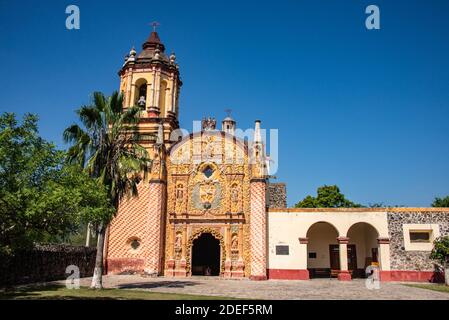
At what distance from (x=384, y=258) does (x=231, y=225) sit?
32.9 ft

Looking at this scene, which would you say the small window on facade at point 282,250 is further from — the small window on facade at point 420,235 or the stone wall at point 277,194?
the stone wall at point 277,194

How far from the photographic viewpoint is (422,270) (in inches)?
951

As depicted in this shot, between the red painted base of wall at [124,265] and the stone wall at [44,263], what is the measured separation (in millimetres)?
1802

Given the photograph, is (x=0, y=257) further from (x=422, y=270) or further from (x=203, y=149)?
(x=422, y=270)

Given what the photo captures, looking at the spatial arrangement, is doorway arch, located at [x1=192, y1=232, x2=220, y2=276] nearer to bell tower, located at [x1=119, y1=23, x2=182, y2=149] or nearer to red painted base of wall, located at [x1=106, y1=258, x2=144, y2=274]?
red painted base of wall, located at [x1=106, y1=258, x2=144, y2=274]

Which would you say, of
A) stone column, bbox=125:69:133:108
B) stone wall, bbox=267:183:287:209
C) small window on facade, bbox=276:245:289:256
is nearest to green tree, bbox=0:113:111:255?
small window on facade, bbox=276:245:289:256

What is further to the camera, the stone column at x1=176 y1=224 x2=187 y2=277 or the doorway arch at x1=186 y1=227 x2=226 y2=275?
the doorway arch at x1=186 y1=227 x2=226 y2=275

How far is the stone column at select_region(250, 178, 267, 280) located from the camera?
24.9 metres

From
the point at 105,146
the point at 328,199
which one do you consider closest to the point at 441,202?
the point at 328,199

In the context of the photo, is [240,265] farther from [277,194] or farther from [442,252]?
[277,194]

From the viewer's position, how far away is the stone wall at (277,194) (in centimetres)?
3828

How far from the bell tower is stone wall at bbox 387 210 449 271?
54.7 ft

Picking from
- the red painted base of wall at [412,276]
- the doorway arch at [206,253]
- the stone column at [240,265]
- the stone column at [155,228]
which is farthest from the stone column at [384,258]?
the stone column at [155,228]
